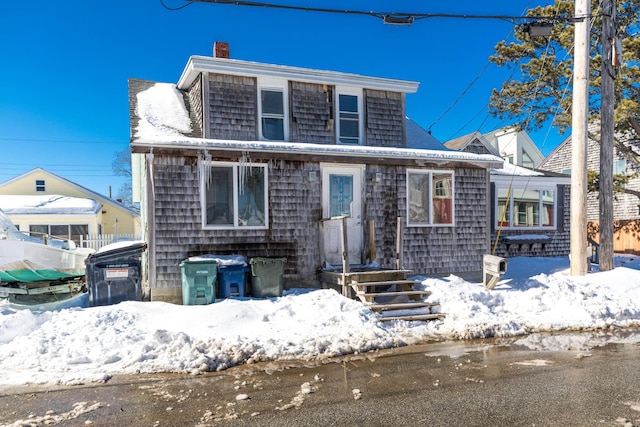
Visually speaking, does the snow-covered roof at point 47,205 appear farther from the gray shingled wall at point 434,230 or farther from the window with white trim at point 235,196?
the gray shingled wall at point 434,230

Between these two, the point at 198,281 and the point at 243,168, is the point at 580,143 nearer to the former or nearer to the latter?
the point at 243,168

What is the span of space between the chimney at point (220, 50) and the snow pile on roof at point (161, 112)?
5.08 feet

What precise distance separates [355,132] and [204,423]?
9.36 m

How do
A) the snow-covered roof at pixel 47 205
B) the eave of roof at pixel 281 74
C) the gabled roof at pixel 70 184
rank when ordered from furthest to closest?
the gabled roof at pixel 70 184
the snow-covered roof at pixel 47 205
the eave of roof at pixel 281 74

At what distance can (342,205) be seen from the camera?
36.1ft

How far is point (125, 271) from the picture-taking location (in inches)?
346

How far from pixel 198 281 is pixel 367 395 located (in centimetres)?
490

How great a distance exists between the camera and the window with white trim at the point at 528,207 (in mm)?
16328

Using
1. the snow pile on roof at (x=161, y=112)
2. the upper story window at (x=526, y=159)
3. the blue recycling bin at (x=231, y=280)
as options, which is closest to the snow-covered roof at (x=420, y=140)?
the snow pile on roof at (x=161, y=112)

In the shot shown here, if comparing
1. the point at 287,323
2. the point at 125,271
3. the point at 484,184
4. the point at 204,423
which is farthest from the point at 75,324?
the point at 484,184

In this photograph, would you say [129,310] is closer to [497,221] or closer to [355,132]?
[355,132]

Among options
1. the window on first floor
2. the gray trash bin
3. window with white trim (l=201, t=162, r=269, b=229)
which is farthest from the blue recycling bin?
the window on first floor

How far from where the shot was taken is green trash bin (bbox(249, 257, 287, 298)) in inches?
368

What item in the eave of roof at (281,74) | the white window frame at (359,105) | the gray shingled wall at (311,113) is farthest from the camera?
the white window frame at (359,105)
